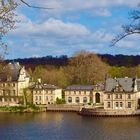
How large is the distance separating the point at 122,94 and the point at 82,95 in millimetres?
8582

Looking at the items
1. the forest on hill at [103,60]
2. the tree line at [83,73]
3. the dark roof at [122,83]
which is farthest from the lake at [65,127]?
the forest on hill at [103,60]

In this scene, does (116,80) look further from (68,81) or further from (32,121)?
(68,81)

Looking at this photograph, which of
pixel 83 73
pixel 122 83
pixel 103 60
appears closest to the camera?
pixel 122 83

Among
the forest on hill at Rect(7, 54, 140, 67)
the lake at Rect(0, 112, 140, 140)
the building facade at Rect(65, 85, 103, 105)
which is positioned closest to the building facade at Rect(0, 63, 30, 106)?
the building facade at Rect(65, 85, 103, 105)

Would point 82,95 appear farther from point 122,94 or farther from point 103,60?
point 103,60

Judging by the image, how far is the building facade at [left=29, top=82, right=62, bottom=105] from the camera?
210 ft

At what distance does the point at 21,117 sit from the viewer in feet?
167

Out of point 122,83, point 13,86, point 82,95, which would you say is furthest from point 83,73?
point 122,83

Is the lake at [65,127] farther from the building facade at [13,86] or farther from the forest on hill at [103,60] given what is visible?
the forest on hill at [103,60]

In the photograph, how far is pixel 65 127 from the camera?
1650 inches

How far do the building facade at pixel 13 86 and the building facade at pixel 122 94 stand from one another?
13348 mm

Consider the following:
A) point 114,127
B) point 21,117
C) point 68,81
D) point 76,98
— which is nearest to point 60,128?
point 114,127

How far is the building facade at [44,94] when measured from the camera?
6406 cm

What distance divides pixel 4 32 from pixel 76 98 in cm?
5790
